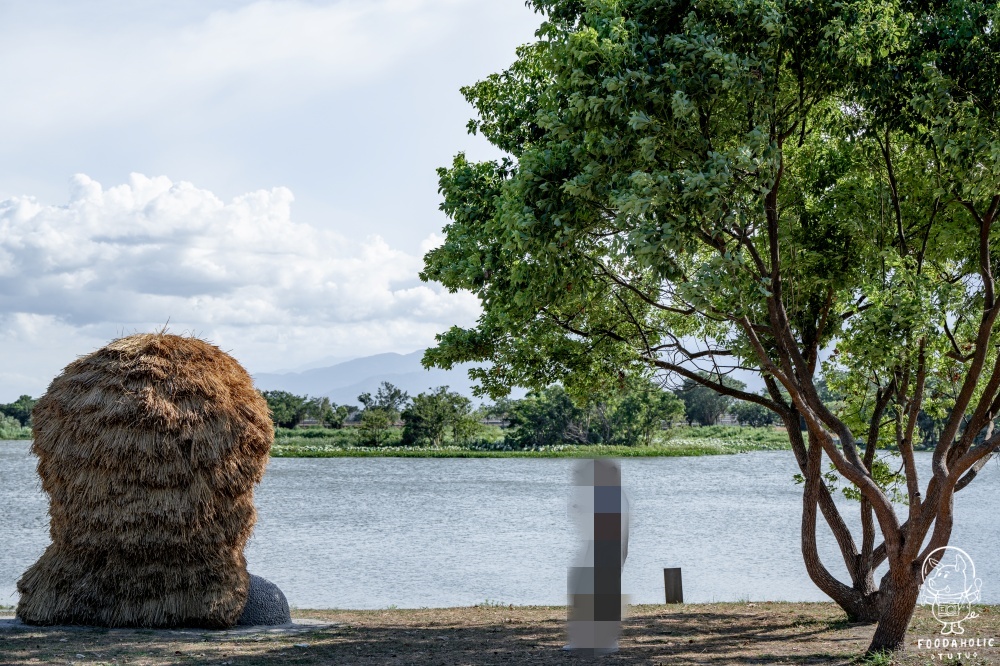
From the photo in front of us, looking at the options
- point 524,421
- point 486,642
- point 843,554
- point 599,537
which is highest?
point 524,421

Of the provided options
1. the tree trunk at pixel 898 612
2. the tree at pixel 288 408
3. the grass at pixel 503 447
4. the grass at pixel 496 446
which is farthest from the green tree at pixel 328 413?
the tree trunk at pixel 898 612

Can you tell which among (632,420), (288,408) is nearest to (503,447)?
(632,420)

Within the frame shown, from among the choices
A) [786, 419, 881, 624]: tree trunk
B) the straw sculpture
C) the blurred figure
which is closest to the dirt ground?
[786, 419, 881, 624]: tree trunk

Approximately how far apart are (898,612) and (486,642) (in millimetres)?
4581

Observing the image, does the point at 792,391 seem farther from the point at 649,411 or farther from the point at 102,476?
the point at 649,411

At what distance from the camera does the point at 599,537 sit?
27.6 ft

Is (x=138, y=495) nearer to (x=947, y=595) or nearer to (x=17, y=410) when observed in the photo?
(x=947, y=595)

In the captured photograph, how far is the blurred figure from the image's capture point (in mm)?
8359

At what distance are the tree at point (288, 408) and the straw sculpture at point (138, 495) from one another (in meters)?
67.8

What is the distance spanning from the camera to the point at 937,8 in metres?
9.34

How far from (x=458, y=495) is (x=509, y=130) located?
29.6 metres

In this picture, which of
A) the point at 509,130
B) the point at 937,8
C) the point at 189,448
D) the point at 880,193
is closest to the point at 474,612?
the point at 189,448

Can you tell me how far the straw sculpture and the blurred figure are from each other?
5097mm

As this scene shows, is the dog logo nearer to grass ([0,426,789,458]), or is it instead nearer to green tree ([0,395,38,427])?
grass ([0,426,789,458])
